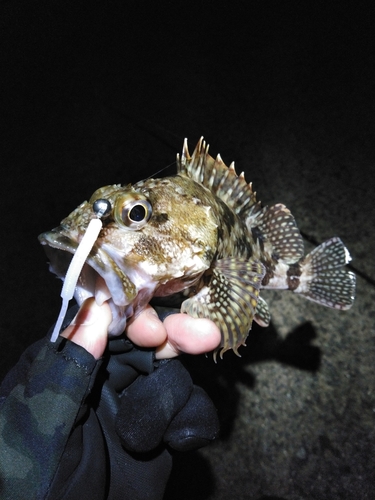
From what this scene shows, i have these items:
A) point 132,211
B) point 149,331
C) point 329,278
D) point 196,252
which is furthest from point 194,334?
point 329,278

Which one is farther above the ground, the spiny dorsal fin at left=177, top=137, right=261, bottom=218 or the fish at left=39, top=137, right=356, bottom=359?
the spiny dorsal fin at left=177, top=137, right=261, bottom=218

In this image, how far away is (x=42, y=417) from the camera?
1.07 meters

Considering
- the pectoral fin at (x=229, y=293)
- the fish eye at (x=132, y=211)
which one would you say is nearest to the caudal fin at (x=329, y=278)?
the pectoral fin at (x=229, y=293)

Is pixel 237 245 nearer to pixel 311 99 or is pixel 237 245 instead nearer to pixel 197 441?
pixel 197 441

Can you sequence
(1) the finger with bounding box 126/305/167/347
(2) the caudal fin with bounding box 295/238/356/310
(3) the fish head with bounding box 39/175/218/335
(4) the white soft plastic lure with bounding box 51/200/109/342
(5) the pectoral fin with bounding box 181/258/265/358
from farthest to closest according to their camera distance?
(2) the caudal fin with bounding box 295/238/356/310
(5) the pectoral fin with bounding box 181/258/265/358
(1) the finger with bounding box 126/305/167/347
(3) the fish head with bounding box 39/175/218/335
(4) the white soft plastic lure with bounding box 51/200/109/342

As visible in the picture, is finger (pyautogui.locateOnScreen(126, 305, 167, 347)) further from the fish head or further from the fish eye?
the fish eye

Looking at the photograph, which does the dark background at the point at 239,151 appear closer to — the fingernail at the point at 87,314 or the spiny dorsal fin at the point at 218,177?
the spiny dorsal fin at the point at 218,177

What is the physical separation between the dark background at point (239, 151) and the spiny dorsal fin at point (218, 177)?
1.04m

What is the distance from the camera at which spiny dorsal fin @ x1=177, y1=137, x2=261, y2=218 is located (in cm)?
158


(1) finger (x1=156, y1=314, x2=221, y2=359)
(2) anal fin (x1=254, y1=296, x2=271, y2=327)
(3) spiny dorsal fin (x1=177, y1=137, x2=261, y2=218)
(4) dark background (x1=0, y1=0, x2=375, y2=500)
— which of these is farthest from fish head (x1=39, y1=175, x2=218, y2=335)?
(4) dark background (x1=0, y1=0, x2=375, y2=500)

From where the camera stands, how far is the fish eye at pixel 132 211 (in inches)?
45.6

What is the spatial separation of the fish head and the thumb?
24 millimetres

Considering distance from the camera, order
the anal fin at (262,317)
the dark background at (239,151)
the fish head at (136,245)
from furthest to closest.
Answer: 1. the dark background at (239,151)
2. the anal fin at (262,317)
3. the fish head at (136,245)

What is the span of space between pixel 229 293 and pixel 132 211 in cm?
57
